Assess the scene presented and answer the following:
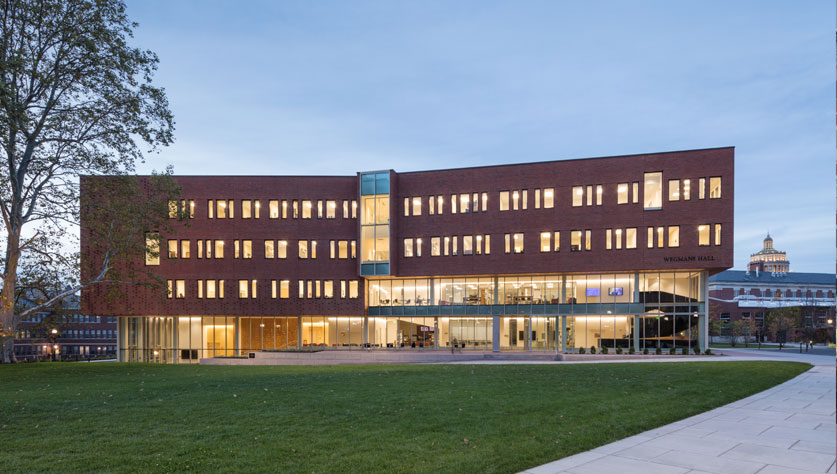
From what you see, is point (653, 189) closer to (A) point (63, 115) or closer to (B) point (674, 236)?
(B) point (674, 236)

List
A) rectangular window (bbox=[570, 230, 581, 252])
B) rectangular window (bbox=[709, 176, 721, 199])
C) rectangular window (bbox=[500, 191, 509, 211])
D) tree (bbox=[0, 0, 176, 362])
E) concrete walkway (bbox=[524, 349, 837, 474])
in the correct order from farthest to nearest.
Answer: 1. rectangular window (bbox=[500, 191, 509, 211])
2. rectangular window (bbox=[570, 230, 581, 252])
3. rectangular window (bbox=[709, 176, 721, 199])
4. tree (bbox=[0, 0, 176, 362])
5. concrete walkway (bbox=[524, 349, 837, 474])

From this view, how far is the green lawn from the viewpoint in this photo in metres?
8.18

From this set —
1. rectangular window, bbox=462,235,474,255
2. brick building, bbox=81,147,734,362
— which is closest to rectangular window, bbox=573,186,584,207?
brick building, bbox=81,147,734,362

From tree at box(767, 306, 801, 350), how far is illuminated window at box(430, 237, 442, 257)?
6228 cm

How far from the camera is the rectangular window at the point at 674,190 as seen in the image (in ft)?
142

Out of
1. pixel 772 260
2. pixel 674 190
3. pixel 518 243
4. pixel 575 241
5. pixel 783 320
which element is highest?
pixel 674 190

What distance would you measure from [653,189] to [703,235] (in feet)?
18.0

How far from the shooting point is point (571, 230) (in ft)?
150

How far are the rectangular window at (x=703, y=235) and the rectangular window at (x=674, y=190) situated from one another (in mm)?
2994

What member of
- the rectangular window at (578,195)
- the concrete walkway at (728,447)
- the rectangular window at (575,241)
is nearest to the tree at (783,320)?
the rectangular window at (575,241)

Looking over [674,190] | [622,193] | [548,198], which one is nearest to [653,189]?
[674,190]

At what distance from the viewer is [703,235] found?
4234cm

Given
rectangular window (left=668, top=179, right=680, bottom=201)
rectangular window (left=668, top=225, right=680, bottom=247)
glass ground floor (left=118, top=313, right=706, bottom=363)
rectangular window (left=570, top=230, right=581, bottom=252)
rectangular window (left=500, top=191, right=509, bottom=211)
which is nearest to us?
rectangular window (left=668, top=225, right=680, bottom=247)

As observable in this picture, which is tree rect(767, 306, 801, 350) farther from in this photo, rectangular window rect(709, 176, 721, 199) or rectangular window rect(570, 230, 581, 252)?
rectangular window rect(570, 230, 581, 252)
